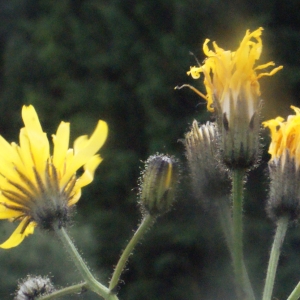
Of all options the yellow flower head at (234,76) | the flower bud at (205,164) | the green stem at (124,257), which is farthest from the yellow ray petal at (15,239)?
the yellow flower head at (234,76)

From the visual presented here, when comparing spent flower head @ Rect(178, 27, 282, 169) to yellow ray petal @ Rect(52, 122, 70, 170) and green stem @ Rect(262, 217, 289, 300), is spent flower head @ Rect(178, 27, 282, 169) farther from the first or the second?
yellow ray petal @ Rect(52, 122, 70, 170)

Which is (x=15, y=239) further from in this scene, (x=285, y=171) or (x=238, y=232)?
(x=285, y=171)

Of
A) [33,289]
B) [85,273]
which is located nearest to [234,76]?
[85,273]

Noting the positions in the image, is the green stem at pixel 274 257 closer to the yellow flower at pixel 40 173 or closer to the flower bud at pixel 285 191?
the flower bud at pixel 285 191

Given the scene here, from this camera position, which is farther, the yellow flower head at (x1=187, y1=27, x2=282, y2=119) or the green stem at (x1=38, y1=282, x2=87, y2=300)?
the yellow flower head at (x1=187, y1=27, x2=282, y2=119)

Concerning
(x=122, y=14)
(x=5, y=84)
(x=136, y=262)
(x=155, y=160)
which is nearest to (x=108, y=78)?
(x=122, y=14)

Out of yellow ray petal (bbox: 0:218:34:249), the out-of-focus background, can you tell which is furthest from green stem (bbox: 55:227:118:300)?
the out-of-focus background
